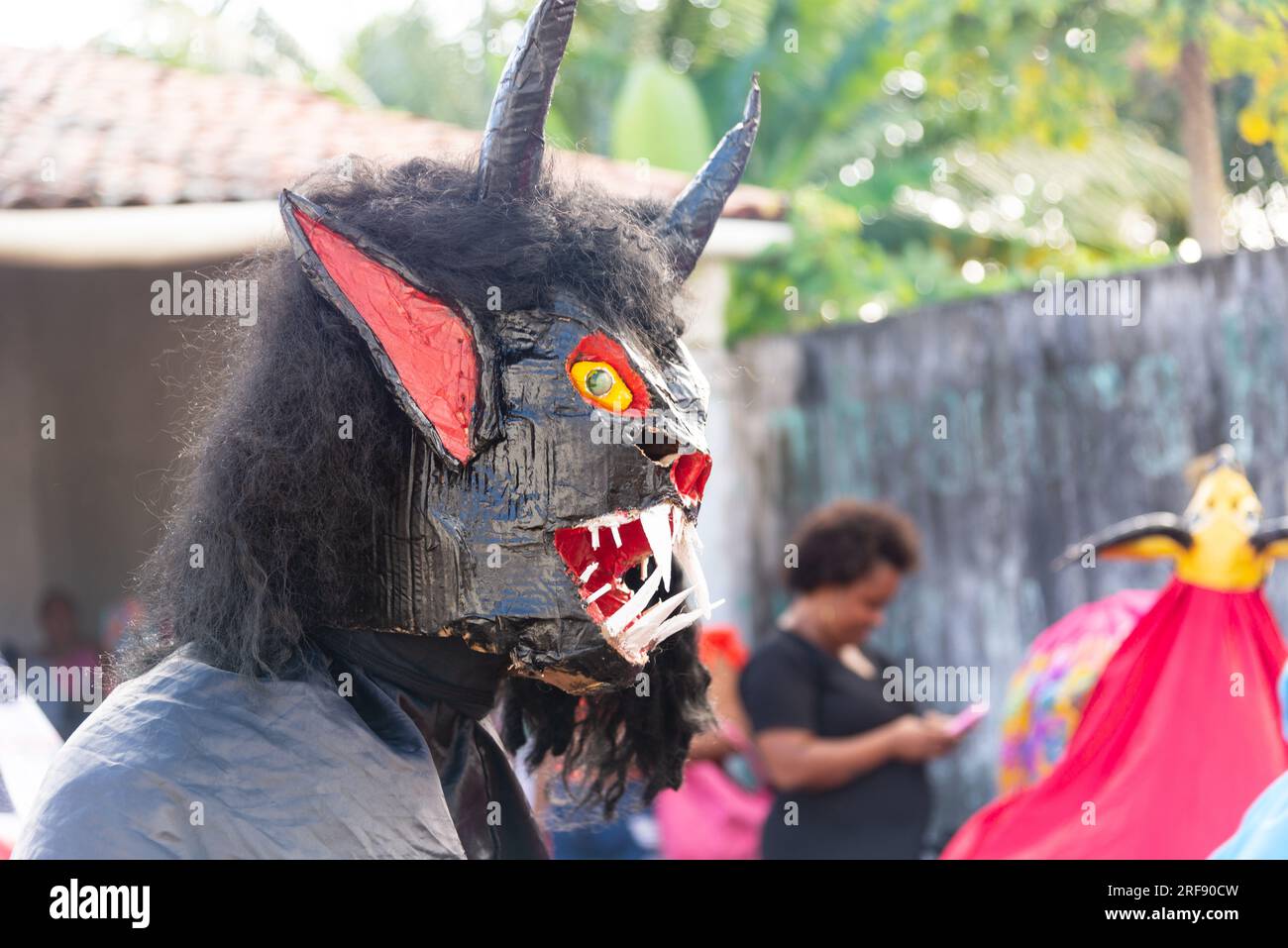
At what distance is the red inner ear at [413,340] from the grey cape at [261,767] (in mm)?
329

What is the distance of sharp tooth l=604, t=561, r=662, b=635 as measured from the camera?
1776mm

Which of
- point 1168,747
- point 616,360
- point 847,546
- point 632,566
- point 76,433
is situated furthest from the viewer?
point 76,433

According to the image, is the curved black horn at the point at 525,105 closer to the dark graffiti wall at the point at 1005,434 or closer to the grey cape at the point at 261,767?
the grey cape at the point at 261,767

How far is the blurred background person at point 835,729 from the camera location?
4.20 m

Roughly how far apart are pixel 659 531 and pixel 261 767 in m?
0.56

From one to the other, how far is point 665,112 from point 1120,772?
6946 mm

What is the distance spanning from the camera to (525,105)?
1745 millimetres

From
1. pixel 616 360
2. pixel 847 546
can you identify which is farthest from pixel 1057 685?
pixel 616 360

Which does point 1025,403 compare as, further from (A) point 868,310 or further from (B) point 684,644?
(B) point 684,644

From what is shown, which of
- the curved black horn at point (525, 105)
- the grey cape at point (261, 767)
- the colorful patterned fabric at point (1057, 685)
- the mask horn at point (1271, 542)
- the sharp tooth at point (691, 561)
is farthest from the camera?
the colorful patterned fabric at point (1057, 685)

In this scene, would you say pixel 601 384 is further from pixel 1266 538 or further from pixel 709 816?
pixel 709 816

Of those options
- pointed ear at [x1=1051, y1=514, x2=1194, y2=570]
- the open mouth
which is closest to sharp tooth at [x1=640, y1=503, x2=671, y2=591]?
the open mouth

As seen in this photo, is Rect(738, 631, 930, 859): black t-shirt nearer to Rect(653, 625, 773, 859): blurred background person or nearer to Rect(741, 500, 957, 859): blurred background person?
Rect(741, 500, 957, 859): blurred background person

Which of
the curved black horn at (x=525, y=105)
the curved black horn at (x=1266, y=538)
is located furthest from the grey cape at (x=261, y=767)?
the curved black horn at (x=1266, y=538)
